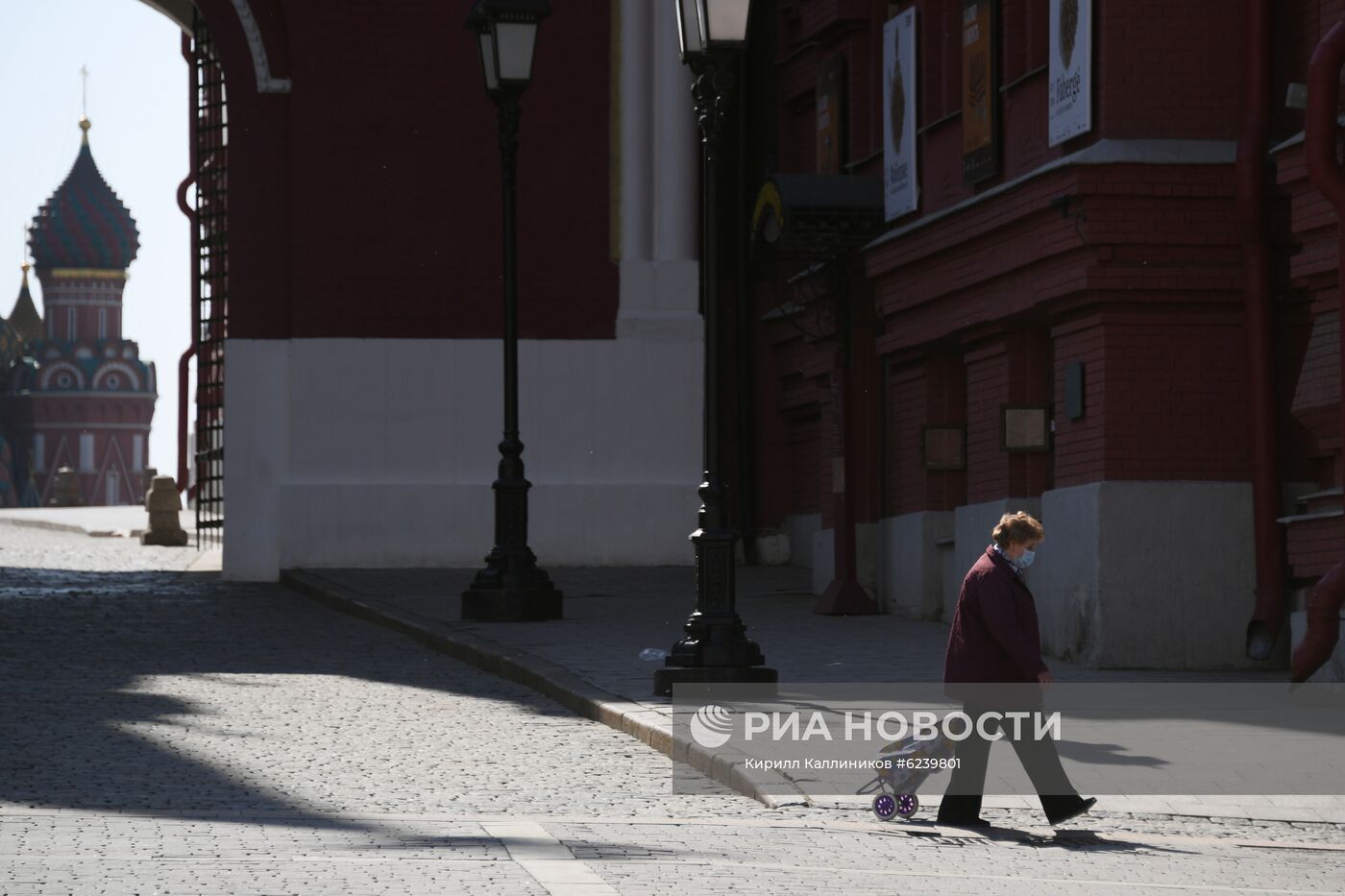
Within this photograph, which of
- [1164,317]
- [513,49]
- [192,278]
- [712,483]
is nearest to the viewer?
[712,483]

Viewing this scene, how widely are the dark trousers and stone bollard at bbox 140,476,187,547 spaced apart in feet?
94.3

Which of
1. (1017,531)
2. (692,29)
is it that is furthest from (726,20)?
(1017,531)

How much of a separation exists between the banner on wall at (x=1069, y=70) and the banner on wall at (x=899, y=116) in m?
3.16

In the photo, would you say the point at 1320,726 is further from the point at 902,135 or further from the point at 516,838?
the point at 902,135

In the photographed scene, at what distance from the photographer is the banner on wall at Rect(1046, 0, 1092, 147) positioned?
1702cm

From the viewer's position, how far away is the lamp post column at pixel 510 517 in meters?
20.3

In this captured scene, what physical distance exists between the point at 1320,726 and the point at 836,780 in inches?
136

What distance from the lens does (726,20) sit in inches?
576

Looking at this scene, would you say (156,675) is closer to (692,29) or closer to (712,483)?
(712,483)

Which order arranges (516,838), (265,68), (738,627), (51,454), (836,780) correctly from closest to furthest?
(516,838) < (836,780) < (738,627) < (265,68) < (51,454)

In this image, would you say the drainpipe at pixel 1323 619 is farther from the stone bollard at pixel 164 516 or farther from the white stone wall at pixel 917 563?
the stone bollard at pixel 164 516

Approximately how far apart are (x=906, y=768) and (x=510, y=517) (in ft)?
36.6

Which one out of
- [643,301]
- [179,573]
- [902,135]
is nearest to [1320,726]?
[902,135]

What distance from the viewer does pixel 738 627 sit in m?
14.5
